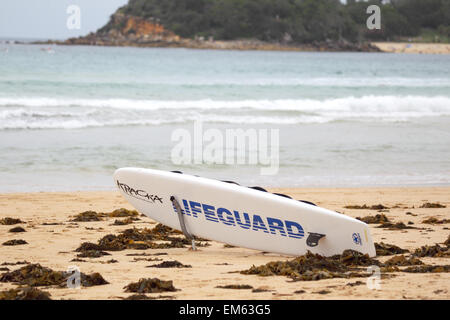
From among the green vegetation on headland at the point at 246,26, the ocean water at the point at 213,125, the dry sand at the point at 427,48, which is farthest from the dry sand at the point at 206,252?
the green vegetation on headland at the point at 246,26

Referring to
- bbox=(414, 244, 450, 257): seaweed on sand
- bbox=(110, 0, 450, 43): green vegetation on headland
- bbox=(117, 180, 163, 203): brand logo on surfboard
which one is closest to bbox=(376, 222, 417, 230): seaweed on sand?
bbox=(414, 244, 450, 257): seaweed on sand

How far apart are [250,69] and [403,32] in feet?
132

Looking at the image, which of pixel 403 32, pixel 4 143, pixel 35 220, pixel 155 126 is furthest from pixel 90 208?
pixel 403 32

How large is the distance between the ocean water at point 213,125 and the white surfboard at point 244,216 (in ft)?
12.4

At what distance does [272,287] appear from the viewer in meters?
4.17

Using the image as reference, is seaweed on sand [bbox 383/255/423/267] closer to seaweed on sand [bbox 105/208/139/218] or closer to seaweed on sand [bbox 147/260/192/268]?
seaweed on sand [bbox 147/260/192/268]

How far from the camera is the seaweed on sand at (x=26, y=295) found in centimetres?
382

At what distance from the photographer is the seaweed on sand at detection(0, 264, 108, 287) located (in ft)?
14.1

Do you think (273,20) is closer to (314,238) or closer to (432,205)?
(432,205)

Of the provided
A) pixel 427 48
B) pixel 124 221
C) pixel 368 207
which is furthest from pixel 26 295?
pixel 427 48

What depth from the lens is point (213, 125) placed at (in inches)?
648

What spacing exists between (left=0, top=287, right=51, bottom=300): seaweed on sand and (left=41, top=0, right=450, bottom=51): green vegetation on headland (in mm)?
75969
